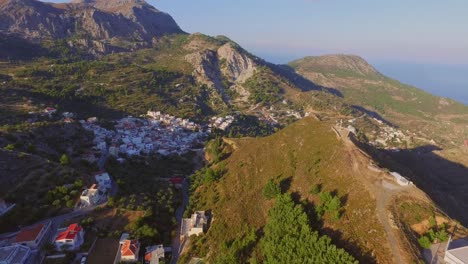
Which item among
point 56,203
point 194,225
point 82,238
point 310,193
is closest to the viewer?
point 82,238

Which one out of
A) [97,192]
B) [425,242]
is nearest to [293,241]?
[425,242]

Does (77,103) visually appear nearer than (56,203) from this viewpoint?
No

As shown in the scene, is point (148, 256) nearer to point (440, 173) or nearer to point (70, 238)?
point (70, 238)

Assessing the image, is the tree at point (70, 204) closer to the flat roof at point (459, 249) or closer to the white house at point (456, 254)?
the white house at point (456, 254)

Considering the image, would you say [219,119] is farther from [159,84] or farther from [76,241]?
[76,241]

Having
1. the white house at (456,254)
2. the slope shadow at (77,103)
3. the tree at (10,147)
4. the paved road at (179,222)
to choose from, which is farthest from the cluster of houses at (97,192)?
Answer: the slope shadow at (77,103)

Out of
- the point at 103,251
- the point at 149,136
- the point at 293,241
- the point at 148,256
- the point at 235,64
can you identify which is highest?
the point at 235,64

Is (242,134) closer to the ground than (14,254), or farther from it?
closer to the ground
